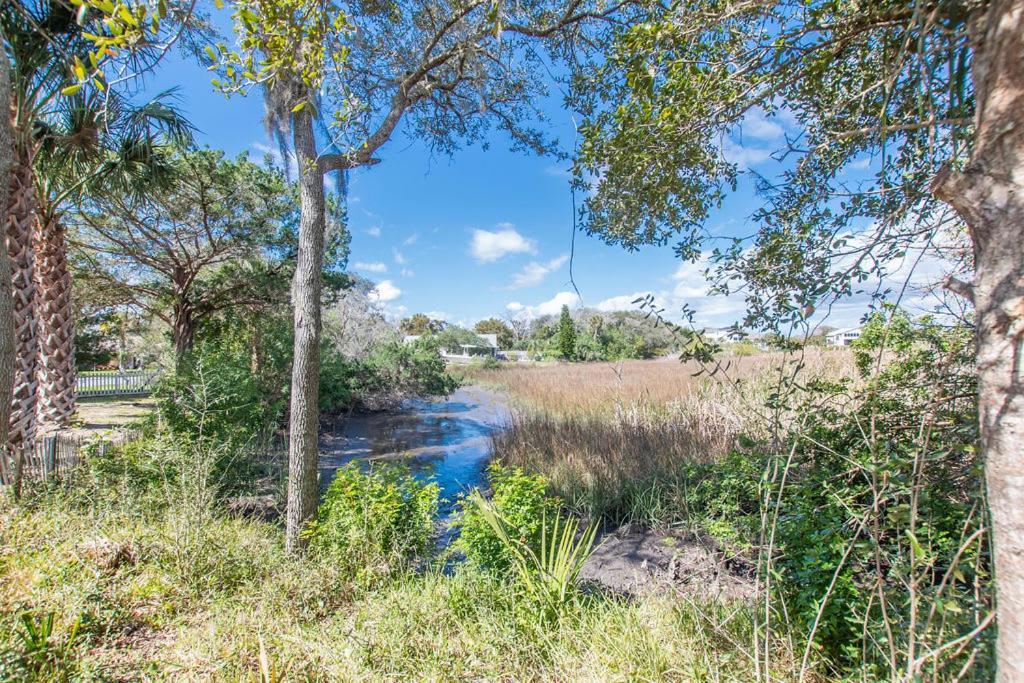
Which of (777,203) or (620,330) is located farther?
(620,330)

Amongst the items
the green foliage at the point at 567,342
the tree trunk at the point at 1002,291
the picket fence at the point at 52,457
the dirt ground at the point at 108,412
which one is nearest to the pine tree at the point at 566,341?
the green foliage at the point at 567,342

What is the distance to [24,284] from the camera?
232 inches

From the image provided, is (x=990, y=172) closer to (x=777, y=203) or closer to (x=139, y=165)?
(x=777, y=203)

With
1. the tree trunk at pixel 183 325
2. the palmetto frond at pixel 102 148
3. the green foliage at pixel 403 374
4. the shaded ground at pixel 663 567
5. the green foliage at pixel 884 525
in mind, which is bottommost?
the shaded ground at pixel 663 567

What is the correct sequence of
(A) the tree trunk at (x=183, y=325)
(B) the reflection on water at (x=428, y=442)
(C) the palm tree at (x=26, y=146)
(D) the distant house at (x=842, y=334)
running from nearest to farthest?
(D) the distant house at (x=842, y=334)
(C) the palm tree at (x=26, y=146)
(B) the reflection on water at (x=428, y=442)
(A) the tree trunk at (x=183, y=325)

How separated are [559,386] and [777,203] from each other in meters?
11.3

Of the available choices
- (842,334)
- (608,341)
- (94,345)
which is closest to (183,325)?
A: (842,334)

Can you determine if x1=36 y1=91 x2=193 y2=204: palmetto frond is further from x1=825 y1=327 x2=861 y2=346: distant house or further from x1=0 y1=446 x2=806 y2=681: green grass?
x1=825 y1=327 x2=861 y2=346: distant house

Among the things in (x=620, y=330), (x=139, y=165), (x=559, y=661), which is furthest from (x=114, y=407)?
(x=620, y=330)

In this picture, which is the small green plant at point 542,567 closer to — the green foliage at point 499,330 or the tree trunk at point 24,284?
the tree trunk at point 24,284

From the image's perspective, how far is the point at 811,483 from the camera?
97.8 inches

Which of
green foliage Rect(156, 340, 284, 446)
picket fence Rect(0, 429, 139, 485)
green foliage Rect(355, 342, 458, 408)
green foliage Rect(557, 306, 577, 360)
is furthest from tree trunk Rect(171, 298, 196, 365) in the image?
green foliage Rect(557, 306, 577, 360)

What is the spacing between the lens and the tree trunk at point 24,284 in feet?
18.6

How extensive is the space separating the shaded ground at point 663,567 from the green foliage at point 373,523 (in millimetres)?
1515
